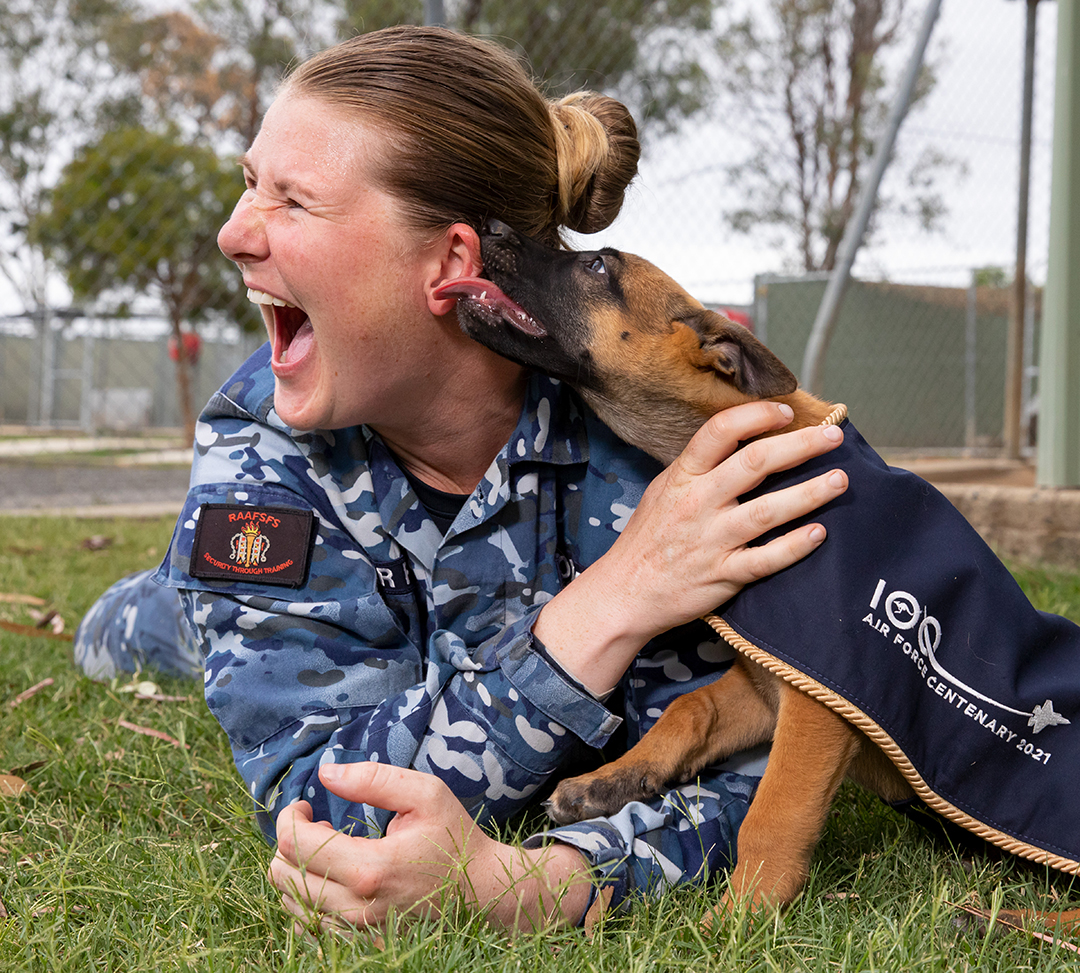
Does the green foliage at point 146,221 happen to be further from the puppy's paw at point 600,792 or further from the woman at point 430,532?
the puppy's paw at point 600,792

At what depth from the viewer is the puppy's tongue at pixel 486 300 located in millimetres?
2053

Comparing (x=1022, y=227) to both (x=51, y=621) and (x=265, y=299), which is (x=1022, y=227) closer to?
(x=51, y=621)

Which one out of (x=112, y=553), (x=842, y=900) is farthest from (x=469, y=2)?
(x=842, y=900)

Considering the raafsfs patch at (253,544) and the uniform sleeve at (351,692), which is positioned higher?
the raafsfs patch at (253,544)

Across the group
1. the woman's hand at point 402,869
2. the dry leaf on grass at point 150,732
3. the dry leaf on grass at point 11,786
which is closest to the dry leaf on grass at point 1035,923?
the woman's hand at point 402,869

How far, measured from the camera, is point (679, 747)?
2.02 m

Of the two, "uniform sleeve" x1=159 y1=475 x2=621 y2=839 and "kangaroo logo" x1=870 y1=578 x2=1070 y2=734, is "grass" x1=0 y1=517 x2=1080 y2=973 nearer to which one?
"uniform sleeve" x1=159 y1=475 x2=621 y2=839

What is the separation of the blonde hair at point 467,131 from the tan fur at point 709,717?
0.25 meters

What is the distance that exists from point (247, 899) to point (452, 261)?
1246mm

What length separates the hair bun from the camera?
2.24 metres

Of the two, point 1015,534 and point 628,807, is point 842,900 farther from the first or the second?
point 1015,534

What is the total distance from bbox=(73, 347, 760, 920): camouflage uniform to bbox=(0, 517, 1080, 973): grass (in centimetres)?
16

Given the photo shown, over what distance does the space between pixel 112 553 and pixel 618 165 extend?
12.6 ft

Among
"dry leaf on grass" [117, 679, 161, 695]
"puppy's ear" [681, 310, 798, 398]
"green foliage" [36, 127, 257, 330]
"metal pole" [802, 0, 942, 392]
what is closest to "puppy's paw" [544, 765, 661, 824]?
"puppy's ear" [681, 310, 798, 398]
